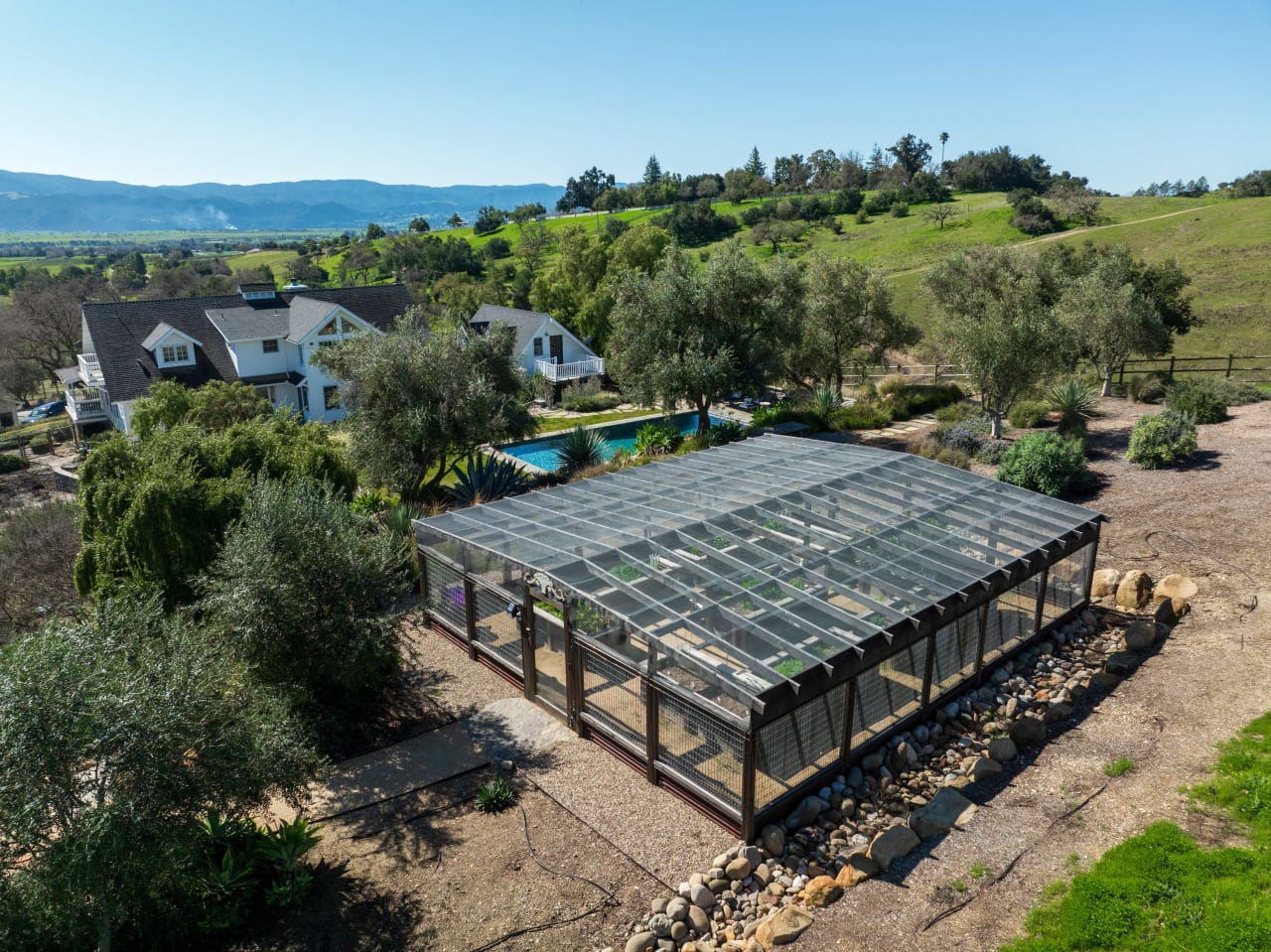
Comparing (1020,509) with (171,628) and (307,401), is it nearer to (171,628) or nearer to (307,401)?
(171,628)

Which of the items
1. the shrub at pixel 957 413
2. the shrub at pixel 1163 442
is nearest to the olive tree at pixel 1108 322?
the shrub at pixel 957 413

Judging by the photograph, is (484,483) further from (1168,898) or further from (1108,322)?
(1108,322)

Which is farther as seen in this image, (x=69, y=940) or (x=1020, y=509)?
(x=1020, y=509)

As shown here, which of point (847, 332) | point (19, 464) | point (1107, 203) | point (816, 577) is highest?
point (1107, 203)

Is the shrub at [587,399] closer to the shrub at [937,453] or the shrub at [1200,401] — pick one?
the shrub at [937,453]

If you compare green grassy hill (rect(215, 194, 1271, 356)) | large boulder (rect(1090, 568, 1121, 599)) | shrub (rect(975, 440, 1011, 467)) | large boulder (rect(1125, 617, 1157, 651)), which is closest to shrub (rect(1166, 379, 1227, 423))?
shrub (rect(975, 440, 1011, 467))

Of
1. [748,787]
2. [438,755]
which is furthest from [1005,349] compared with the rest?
[438,755]

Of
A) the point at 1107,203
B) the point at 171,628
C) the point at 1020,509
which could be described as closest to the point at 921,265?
the point at 1107,203
